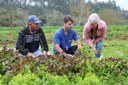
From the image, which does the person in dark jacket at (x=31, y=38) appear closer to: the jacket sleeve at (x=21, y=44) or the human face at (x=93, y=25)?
the jacket sleeve at (x=21, y=44)

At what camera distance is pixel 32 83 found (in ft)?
13.2

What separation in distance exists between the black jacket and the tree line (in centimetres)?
3406

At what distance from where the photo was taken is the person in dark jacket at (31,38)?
7.66 m

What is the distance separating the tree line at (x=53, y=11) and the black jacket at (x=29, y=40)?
34060 millimetres

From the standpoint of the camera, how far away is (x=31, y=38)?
7.91 metres

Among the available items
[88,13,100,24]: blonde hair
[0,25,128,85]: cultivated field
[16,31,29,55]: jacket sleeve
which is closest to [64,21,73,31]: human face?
[88,13,100,24]: blonde hair

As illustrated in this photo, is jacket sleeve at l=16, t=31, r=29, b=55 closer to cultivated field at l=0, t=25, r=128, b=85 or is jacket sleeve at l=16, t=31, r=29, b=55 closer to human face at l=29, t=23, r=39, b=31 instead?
human face at l=29, t=23, r=39, b=31

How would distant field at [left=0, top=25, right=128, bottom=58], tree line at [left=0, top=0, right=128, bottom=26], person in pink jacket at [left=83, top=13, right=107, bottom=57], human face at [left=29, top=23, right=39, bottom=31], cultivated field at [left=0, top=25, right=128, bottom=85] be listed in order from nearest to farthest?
1. cultivated field at [left=0, top=25, right=128, bottom=85]
2. human face at [left=29, top=23, right=39, bottom=31]
3. person in pink jacket at [left=83, top=13, right=107, bottom=57]
4. distant field at [left=0, top=25, right=128, bottom=58]
5. tree line at [left=0, top=0, right=128, bottom=26]

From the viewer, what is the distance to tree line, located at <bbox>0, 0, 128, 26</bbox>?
54.2m

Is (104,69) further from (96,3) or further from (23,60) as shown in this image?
(96,3)

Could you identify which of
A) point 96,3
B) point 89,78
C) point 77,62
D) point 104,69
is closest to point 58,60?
point 77,62

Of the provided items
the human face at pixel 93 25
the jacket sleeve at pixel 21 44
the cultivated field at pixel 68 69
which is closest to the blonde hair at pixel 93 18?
the human face at pixel 93 25

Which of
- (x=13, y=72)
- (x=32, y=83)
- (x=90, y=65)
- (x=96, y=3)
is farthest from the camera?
(x=96, y=3)

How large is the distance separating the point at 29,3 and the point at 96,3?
61.6 feet
